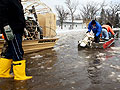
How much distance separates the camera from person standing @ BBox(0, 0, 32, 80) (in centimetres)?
253

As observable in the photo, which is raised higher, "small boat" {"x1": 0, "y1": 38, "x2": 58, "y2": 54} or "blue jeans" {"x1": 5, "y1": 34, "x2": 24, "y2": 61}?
"blue jeans" {"x1": 5, "y1": 34, "x2": 24, "y2": 61}

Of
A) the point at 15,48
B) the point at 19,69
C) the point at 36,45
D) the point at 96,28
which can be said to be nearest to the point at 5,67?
the point at 19,69

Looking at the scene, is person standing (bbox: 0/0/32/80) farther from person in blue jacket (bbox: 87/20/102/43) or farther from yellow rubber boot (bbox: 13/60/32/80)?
person in blue jacket (bbox: 87/20/102/43)

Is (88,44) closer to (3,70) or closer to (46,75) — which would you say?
(46,75)

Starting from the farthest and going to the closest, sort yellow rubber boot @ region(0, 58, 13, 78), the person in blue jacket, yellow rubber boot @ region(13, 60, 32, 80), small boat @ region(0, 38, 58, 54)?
the person in blue jacket
small boat @ region(0, 38, 58, 54)
yellow rubber boot @ region(0, 58, 13, 78)
yellow rubber boot @ region(13, 60, 32, 80)

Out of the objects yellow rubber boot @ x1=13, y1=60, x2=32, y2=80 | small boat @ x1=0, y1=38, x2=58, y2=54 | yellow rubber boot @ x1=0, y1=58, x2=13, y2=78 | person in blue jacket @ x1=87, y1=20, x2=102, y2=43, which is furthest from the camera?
person in blue jacket @ x1=87, y1=20, x2=102, y2=43

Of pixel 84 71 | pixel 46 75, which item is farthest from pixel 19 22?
pixel 84 71

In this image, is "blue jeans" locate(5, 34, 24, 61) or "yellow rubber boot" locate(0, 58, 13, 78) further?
"yellow rubber boot" locate(0, 58, 13, 78)

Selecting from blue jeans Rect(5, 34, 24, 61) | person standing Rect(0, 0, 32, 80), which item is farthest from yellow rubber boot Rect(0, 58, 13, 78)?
blue jeans Rect(5, 34, 24, 61)

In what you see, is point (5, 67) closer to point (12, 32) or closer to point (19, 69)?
point (19, 69)

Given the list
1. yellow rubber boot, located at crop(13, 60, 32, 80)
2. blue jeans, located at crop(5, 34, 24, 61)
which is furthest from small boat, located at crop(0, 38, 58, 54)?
yellow rubber boot, located at crop(13, 60, 32, 80)

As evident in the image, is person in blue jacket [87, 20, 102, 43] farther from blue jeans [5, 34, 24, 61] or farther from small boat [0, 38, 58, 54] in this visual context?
blue jeans [5, 34, 24, 61]

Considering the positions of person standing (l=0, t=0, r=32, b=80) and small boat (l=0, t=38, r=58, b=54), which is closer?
person standing (l=0, t=0, r=32, b=80)

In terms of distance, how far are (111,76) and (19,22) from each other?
2385mm
